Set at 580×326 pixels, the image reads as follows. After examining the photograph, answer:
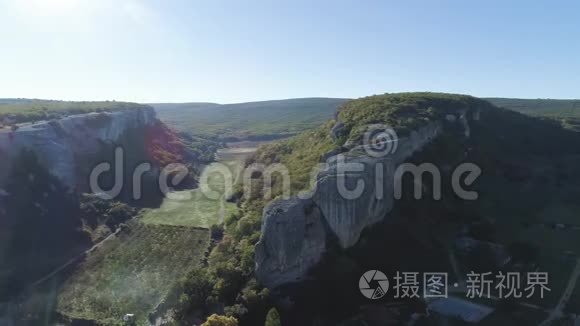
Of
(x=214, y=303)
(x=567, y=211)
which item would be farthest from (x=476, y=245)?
(x=214, y=303)

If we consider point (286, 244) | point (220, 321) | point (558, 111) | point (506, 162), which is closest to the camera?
point (220, 321)

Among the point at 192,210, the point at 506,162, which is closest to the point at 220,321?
the point at 192,210

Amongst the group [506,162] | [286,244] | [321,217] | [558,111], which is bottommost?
[286,244]

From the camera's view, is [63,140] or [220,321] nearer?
[220,321]

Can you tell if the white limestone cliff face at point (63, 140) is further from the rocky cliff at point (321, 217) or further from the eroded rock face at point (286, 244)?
the rocky cliff at point (321, 217)

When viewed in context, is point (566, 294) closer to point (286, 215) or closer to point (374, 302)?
point (374, 302)

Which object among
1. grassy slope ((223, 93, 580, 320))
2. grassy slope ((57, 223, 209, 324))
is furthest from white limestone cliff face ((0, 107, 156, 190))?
grassy slope ((223, 93, 580, 320))

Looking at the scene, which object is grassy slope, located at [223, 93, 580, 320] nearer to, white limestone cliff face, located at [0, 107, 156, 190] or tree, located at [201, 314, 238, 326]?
tree, located at [201, 314, 238, 326]

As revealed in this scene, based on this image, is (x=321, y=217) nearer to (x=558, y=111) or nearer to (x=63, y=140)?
(x=63, y=140)
